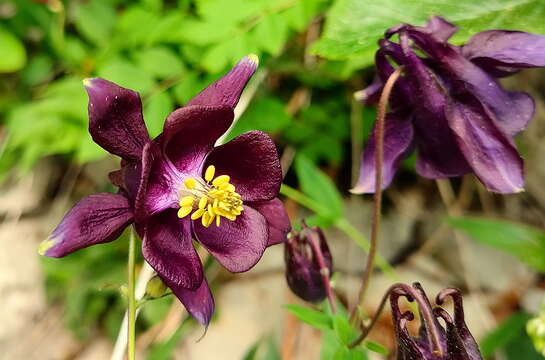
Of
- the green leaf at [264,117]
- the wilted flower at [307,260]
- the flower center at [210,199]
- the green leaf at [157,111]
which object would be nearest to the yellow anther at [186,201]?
the flower center at [210,199]

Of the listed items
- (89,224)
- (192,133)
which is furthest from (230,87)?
(89,224)

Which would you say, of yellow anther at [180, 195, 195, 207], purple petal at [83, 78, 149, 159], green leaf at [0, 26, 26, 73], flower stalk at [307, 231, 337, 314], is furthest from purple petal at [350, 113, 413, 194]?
green leaf at [0, 26, 26, 73]

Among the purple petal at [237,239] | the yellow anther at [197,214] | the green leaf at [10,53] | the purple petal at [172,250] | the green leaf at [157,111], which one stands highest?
the yellow anther at [197,214]

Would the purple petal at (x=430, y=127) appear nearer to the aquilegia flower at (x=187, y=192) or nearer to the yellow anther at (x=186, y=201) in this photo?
the aquilegia flower at (x=187, y=192)

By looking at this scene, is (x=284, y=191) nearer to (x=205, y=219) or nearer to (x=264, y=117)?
(x=264, y=117)

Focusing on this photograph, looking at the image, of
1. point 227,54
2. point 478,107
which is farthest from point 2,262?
point 478,107
